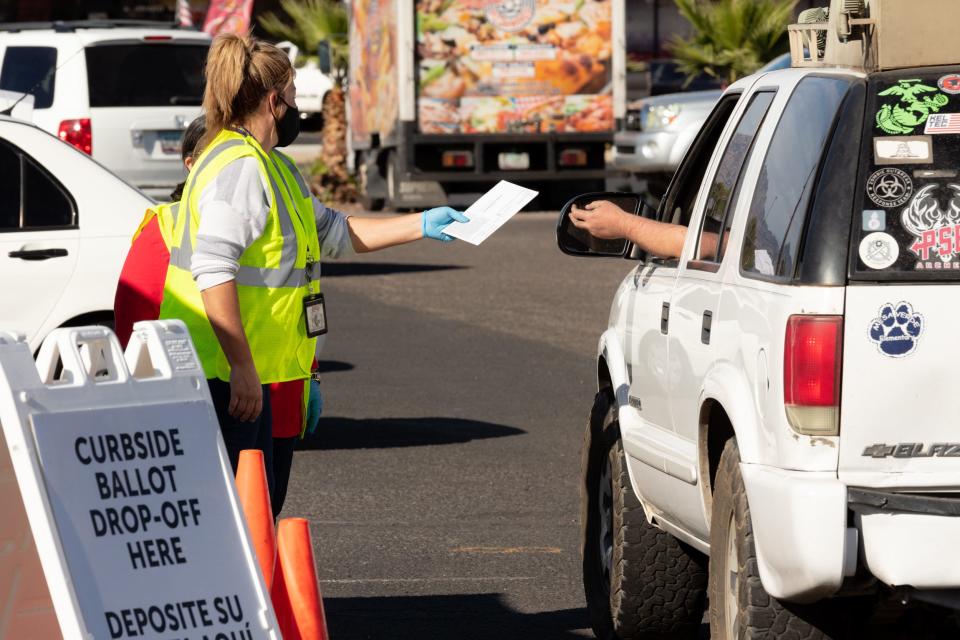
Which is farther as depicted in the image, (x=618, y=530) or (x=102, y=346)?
(x=618, y=530)

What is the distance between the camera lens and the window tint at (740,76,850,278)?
14.9 feet

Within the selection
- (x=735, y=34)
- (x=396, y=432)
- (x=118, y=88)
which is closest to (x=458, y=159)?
(x=735, y=34)

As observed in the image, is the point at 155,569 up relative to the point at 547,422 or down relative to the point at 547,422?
up

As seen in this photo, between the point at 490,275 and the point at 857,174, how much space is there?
46.2ft

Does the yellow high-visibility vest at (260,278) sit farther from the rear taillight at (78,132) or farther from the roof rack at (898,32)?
the rear taillight at (78,132)

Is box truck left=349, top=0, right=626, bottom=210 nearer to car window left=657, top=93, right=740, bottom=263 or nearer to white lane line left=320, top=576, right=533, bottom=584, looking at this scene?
white lane line left=320, top=576, right=533, bottom=584

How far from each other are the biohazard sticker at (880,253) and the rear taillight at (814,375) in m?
0.15

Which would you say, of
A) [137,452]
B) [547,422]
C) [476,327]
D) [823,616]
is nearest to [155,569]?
[137,452]

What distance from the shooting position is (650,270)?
5945 millimetres

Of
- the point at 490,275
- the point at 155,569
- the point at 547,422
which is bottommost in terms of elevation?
the point at 490,275

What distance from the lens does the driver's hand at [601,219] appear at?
5816 millimetres

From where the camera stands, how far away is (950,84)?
4.55 meters

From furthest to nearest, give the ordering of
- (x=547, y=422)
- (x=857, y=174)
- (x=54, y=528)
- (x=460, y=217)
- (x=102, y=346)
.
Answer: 1. (x=547, y=422)
2. (x=460, y=217)
3. (x=857, y=174)
4. (x=102, y=346)
5. (x=54, y=528)

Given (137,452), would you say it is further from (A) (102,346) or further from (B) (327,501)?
(B) (327,501)
